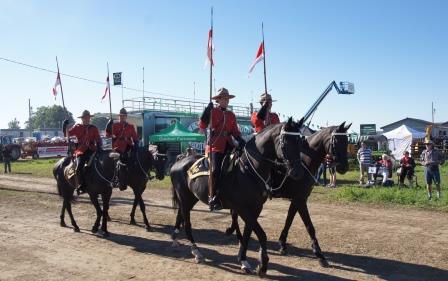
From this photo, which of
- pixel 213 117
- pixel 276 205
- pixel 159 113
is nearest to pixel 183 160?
pixel 213 117

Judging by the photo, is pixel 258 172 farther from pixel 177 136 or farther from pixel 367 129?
pixel 367 129

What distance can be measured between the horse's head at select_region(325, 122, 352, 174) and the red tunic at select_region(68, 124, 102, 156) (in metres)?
5.98

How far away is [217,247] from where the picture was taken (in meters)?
9.05

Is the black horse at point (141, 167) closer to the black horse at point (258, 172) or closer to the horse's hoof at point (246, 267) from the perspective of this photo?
the black horse at point (258, 172)

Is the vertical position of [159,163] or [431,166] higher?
[159,163]

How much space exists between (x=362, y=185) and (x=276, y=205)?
20.4 ft

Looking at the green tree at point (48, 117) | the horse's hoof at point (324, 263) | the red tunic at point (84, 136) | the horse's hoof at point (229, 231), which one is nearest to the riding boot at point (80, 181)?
the red tunic at point (84, 136)

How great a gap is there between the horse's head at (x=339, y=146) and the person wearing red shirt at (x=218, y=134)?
5.54 feet

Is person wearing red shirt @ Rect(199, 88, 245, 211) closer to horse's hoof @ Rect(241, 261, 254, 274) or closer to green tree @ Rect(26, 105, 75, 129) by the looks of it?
horse's hoof @ Rect(241, 261, 254, 274)

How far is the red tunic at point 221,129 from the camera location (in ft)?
25.3

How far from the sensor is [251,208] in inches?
280

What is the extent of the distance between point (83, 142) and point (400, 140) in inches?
1218

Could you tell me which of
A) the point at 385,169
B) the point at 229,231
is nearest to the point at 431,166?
the point at 385,169

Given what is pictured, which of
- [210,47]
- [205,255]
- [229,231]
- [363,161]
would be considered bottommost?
[205,255]
